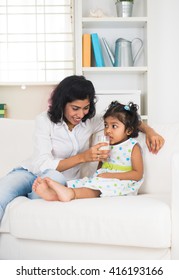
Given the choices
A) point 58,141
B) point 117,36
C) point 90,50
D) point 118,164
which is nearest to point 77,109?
point 58,141

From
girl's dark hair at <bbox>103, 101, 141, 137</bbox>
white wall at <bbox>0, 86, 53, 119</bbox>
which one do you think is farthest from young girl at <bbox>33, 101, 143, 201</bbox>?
white wall at <bbox>0, 86, 53, 119</bbox>

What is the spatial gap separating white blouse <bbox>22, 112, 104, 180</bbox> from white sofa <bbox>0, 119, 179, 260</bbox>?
0.34 m

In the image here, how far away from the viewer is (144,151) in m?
2.51

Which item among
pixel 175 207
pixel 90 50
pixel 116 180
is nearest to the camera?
pixel 175 207

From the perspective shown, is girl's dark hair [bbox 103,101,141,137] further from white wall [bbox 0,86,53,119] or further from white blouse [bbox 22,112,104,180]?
white wall [bbox 0,86,53,119]

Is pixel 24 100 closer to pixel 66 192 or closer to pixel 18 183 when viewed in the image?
pixel 18 183

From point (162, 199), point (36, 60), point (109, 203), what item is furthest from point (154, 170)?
point (36, 60)

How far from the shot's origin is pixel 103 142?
227cm

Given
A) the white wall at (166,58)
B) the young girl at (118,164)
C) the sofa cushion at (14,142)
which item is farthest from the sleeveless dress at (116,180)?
the white wall at (166,58)

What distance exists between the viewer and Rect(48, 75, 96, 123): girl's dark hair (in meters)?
2.46

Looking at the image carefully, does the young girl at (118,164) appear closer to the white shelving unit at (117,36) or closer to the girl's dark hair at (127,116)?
the girl's dark hair at (127,116)

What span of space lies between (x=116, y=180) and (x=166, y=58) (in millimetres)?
2544
